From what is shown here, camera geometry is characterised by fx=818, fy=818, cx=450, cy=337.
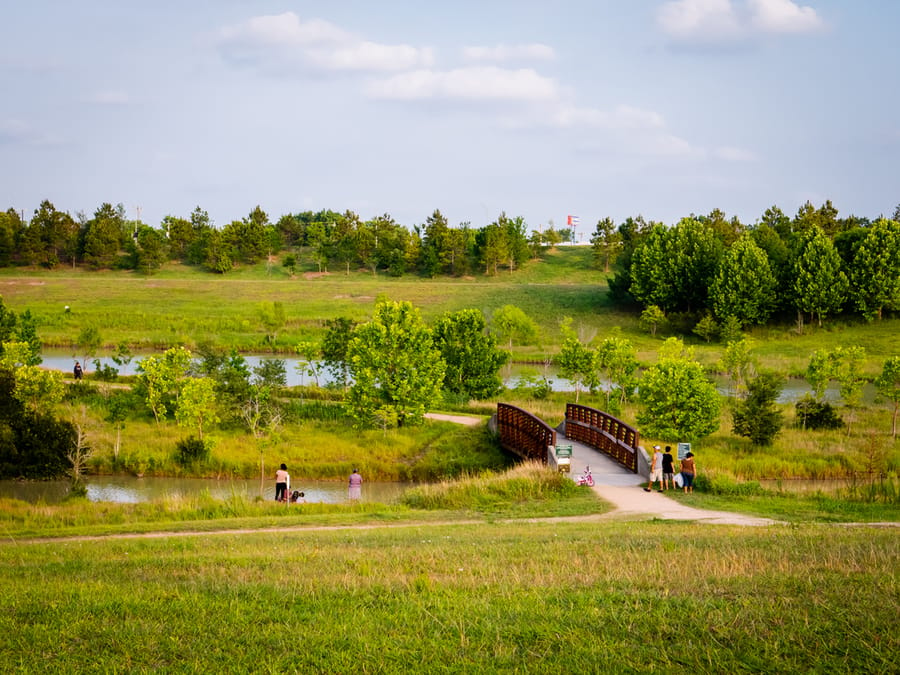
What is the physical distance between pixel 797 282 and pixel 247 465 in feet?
179

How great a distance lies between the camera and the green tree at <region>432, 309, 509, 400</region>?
42781 mm

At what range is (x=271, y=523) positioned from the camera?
18.6 metres

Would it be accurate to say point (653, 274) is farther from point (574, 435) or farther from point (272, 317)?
point (574, 435)

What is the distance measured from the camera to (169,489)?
2942 cm

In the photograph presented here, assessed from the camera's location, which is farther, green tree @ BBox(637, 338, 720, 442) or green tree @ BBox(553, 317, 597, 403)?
green tree @ BBox(553, 317, 597, 403)

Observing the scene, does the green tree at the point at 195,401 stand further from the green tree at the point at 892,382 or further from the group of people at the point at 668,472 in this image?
the green tree at the point at 892,382

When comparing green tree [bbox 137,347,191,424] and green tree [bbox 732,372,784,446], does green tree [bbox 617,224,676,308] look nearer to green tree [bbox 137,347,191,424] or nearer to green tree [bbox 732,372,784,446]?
green tree [bbox 732,372,784,446]

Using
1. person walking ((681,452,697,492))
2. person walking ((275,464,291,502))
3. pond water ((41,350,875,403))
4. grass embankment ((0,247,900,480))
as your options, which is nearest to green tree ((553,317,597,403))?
grass embankment ((0,247,900,480))

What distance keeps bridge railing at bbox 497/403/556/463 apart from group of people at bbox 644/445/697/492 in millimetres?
4413

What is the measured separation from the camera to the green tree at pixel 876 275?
70000mm

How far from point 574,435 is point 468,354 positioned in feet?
39.4

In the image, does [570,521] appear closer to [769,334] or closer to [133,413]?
[133,413]

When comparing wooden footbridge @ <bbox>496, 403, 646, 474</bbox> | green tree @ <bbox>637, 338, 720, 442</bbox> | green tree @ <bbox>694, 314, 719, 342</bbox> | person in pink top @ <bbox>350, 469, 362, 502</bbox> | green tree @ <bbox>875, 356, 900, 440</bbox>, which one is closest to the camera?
person in pink top @ <bbox>350, 469, 362, 502</bbox>

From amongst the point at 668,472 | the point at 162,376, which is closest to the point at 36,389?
the point at 162,376
